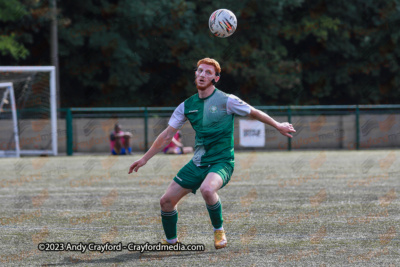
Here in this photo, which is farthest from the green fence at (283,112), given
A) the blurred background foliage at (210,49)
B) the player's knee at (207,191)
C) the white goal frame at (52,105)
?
the player's knee at (207,191)

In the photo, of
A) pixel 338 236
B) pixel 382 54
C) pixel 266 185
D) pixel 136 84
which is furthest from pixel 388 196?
pixel 382 54

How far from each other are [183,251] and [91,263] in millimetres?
980

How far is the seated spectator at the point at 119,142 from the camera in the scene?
26.0 m

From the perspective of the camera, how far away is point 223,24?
8.37 meters

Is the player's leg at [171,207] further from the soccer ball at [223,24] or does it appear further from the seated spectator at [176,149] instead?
the seated spectator at [176,149]

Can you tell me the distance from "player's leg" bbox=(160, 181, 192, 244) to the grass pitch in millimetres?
328

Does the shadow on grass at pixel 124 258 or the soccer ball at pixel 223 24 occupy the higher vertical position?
the soccer ball at pixel 223 24

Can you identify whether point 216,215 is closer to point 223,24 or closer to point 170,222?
point 170,222

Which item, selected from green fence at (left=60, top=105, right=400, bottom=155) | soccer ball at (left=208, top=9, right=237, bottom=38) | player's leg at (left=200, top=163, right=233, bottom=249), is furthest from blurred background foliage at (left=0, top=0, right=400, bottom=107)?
player's leg at (left=200, top=163, right=233, bottom=249)

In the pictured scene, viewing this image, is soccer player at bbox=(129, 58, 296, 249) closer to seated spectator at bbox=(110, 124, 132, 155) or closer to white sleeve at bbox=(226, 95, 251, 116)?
white sleeve at bbox=(226, 95, 251, 116)

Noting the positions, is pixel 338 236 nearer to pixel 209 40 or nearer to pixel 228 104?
pixel 228 104

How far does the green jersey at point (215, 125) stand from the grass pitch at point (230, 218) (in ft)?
2.90

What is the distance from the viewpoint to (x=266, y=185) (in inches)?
529

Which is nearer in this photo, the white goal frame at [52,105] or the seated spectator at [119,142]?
the white goal frame at [52,105]
